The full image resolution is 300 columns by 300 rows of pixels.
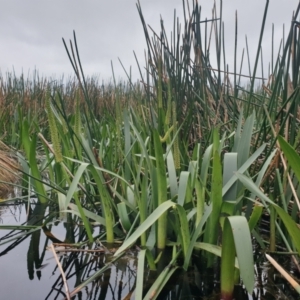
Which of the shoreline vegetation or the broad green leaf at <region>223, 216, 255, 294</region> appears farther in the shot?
the shoreline vegetation

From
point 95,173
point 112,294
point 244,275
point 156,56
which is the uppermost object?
point 156,56

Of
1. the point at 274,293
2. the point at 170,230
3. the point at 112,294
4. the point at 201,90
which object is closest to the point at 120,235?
the point at 170,230

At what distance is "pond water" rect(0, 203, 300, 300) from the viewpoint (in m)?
0.83

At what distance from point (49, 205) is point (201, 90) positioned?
0.83 metres

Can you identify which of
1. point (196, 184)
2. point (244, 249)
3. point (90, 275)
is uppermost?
point (196, 184)

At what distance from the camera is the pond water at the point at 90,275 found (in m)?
0.83

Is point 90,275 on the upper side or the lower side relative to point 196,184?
lower

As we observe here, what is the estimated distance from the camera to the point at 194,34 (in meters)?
1.35

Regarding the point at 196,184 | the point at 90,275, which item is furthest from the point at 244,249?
the point at 90,275

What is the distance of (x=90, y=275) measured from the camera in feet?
3.04

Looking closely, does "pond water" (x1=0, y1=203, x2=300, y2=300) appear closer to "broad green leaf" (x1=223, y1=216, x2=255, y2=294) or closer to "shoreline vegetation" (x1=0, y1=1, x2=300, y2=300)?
"shoreline vegetation" (x1=0, y1=1, x2=300, y2=300)

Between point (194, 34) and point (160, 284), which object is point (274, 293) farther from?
point (194, 34)

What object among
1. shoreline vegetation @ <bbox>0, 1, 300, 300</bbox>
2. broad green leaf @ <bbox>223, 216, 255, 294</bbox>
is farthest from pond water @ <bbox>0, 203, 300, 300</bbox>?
broad green leaf @ <bbox>223, 216, 255, 294</bbox>

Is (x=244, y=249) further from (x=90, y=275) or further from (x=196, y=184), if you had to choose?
(x=90, y=275)
